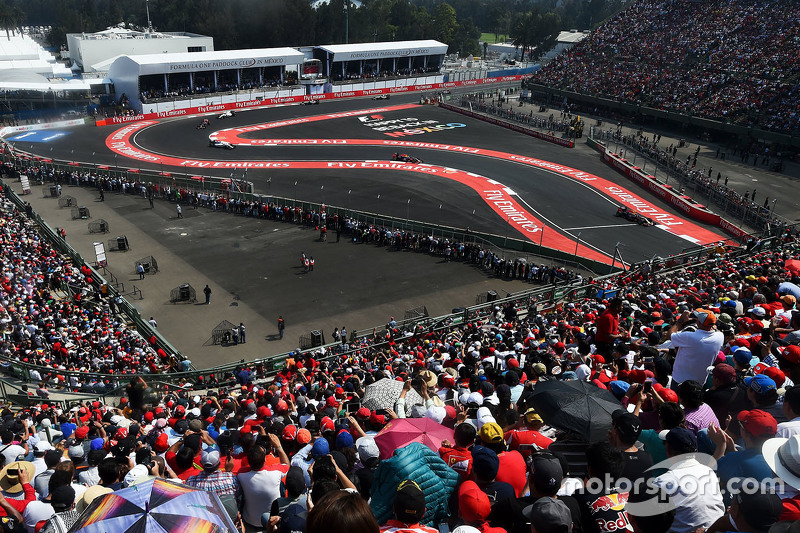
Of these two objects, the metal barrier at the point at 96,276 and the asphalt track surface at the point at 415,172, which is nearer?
the metal barrier at the point at 96,276

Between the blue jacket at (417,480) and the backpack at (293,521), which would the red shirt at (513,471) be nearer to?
the blue jacket at (417,480)

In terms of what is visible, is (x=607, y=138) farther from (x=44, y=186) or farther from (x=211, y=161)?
(x=44, y=186)

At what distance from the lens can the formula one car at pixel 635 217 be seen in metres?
37.8

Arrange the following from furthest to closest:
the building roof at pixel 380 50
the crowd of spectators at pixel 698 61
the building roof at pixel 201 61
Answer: the building roof at pixel 380 50 < the building roof at pixel 201 61 < the crowd of spectators at pixel 698 61

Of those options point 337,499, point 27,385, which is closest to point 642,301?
point 337,499

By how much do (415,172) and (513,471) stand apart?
42.6 m

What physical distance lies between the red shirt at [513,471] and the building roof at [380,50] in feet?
273

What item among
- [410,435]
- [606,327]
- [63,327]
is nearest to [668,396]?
[410,435]

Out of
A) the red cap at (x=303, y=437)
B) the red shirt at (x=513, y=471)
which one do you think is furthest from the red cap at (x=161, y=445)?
the red shirt at (x=513, y=471)

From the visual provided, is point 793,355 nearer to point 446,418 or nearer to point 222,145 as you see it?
point 446,418

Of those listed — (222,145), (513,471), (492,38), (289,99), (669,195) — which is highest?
(492,38)

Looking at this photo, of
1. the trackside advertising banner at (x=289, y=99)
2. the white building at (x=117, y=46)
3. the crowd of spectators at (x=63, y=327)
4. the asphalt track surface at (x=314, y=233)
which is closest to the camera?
the crowd of spectators at (x=63, y=327)

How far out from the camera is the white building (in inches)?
3105

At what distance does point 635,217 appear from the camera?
38.2 metres
